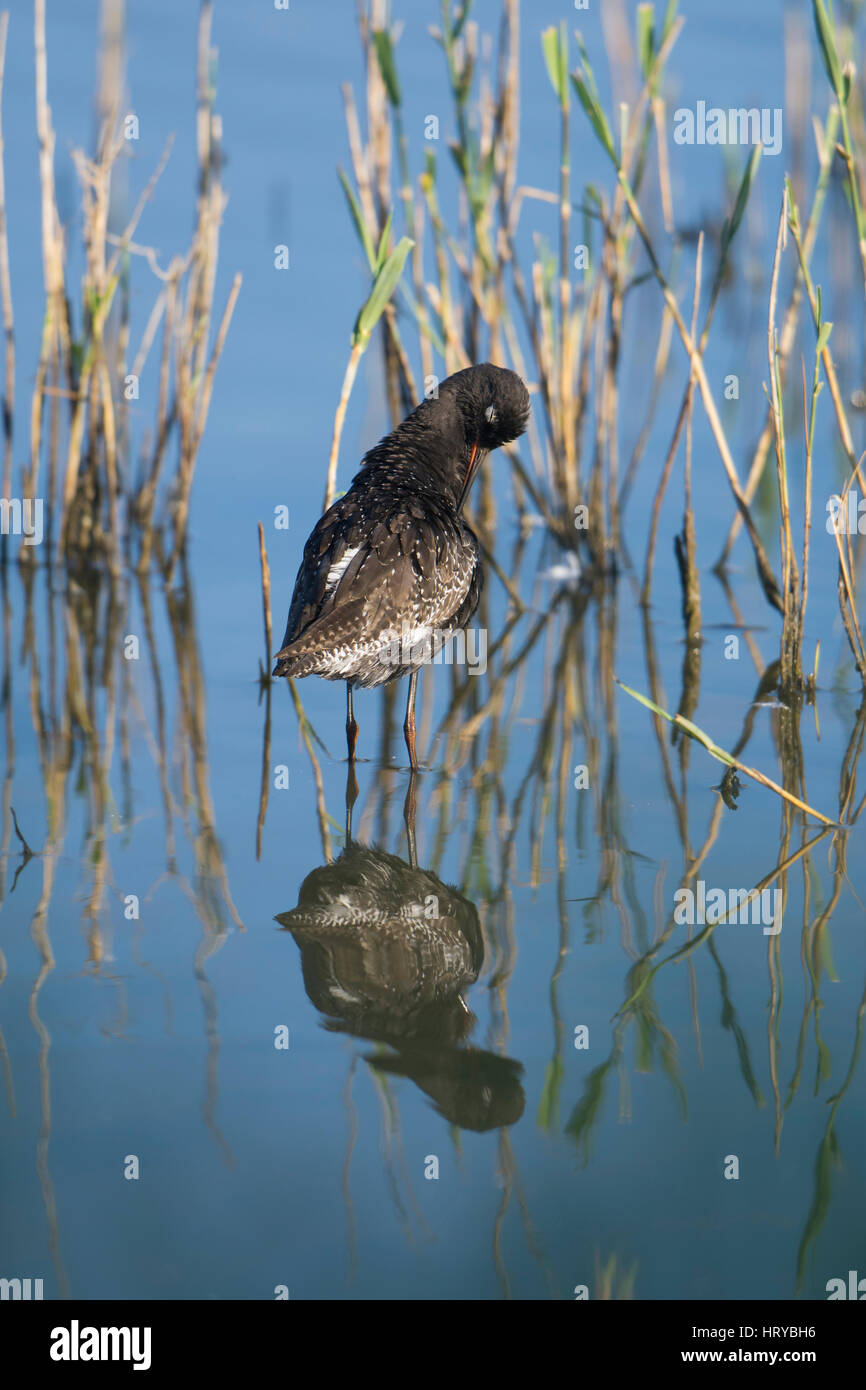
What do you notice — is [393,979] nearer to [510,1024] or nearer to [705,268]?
[510,1024]

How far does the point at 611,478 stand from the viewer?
7.64 meters

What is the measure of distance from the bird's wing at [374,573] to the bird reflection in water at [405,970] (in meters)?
0.80

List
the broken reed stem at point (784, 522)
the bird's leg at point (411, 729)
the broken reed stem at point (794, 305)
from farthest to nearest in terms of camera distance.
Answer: the broken reed stem at point (794, 305) < the bird's leg at point (411, 729) < the broken reed stem at point (784, 522)

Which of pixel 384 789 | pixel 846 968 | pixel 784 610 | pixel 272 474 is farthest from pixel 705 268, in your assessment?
pixel 846 968

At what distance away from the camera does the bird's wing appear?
193 inches

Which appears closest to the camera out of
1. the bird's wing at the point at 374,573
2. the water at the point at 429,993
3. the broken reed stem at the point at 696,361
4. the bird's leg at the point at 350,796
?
the water at the point at 429,993

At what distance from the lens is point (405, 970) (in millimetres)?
3795

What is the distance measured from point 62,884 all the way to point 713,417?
349cm

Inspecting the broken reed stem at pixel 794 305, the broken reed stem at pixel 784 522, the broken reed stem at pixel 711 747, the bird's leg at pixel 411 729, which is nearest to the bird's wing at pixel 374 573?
the bird's leg at pixel 411 729

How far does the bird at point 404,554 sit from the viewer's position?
489cm

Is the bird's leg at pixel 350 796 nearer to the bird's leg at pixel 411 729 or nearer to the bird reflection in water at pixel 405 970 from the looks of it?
the bird reflection in water at pixel 405 970

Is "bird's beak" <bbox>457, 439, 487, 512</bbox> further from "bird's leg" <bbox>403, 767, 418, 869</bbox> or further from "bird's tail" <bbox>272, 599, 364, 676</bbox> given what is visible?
"bird's leg" <bbox>403, 767, 418, 869</bbox>

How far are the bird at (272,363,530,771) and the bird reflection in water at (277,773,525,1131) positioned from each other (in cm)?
70

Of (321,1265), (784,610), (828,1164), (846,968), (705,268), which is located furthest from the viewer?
(705,268)
